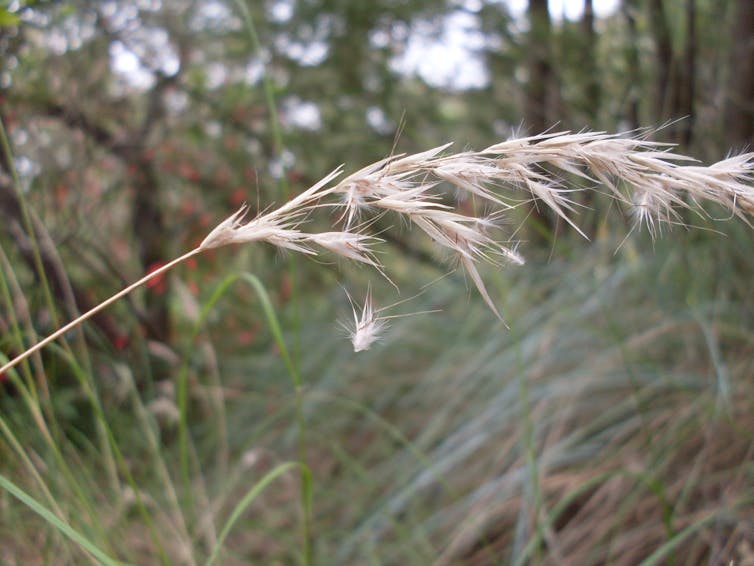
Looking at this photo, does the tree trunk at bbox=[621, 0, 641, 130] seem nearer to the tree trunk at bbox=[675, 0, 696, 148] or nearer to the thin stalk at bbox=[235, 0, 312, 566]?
the tree trunk at bbox=[675, 0, 696, 148]

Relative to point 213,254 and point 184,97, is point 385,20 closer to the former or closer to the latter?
point 184,97

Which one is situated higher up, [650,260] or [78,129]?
[78,129]

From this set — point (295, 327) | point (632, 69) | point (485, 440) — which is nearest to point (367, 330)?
point (295, 327)

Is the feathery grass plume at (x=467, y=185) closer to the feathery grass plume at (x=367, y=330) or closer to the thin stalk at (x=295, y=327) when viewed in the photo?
the feathery grass plume at (x=367, y=330)

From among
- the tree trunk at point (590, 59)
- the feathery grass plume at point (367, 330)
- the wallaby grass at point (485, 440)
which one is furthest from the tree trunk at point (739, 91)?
the feathery grass plume at point (367, 330)

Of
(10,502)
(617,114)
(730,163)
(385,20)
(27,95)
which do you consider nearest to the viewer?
(730,163)

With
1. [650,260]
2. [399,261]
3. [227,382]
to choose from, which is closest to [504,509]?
[650,260]

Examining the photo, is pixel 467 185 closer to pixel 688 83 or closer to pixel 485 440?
pixel 485 440
